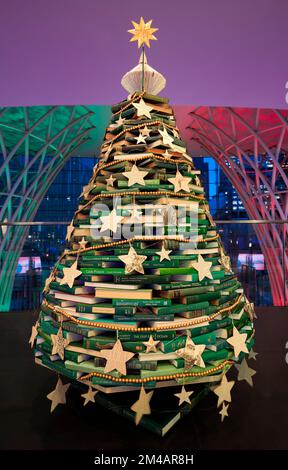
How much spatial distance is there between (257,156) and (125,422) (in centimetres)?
1184

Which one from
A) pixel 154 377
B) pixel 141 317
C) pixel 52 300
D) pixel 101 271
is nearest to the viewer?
pixel 154 377

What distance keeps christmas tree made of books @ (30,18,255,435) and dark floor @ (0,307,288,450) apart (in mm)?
106

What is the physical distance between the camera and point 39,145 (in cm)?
1162

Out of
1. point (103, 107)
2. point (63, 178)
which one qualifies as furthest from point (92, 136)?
point (63, 178)

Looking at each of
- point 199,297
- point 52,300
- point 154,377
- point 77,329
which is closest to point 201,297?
point 199,297

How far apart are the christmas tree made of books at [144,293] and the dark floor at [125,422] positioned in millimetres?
106

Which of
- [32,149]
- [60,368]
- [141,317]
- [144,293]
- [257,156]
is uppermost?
[32,149]

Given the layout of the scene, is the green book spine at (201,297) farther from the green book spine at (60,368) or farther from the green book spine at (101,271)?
the green book spine at (60,368)

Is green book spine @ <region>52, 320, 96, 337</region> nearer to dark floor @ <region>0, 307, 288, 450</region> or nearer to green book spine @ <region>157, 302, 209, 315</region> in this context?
green book spine @ <region>157, 302, 209, 315</region>

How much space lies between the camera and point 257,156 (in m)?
11.9

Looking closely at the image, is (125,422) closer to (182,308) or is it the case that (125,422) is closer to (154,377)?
(154,377)

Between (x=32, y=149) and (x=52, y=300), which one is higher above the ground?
(x=32, y=149)

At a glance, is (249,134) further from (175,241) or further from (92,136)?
(175,241)

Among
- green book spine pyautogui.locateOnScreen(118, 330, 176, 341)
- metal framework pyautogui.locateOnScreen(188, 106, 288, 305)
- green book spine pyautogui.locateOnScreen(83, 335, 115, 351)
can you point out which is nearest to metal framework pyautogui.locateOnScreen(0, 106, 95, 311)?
metal framework pyautogui.locateOnScreen(188, 106, 288, 305)
